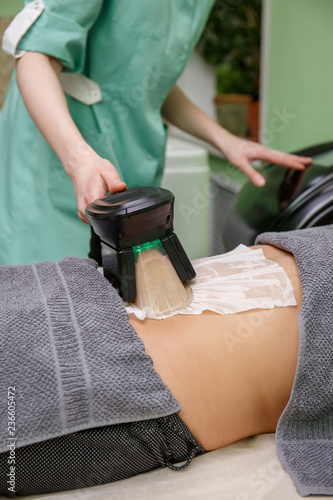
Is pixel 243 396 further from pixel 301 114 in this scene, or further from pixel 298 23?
pixel 298 23

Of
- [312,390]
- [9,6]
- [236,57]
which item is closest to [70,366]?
[312,390]

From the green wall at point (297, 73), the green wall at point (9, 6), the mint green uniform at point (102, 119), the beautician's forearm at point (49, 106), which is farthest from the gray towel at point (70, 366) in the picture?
the green wall at point (9, 6)

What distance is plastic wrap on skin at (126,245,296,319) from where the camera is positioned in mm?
778

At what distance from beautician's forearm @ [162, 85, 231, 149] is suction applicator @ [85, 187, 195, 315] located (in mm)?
693

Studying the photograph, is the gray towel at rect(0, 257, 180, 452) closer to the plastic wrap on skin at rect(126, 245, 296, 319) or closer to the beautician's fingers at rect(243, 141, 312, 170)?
the plastic wrap on skin at rect(126, 245, 296, 319)

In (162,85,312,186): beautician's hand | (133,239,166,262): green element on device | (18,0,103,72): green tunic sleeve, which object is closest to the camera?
(133,239,166,262): green element on device

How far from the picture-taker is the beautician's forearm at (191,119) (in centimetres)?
140

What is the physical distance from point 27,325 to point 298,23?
6.34 ft

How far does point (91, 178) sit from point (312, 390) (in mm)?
471

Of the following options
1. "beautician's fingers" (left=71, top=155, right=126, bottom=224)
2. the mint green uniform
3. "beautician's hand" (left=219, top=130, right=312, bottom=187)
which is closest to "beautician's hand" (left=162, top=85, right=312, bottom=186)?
"beautician's hand" (left=219, top=130, right=312, bottom=187)

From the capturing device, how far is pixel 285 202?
3.68ft

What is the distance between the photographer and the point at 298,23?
2113 mm

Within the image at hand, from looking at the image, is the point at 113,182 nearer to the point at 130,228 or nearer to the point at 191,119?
the point at 130,228

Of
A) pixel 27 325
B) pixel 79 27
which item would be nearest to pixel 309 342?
pixel 27 325
